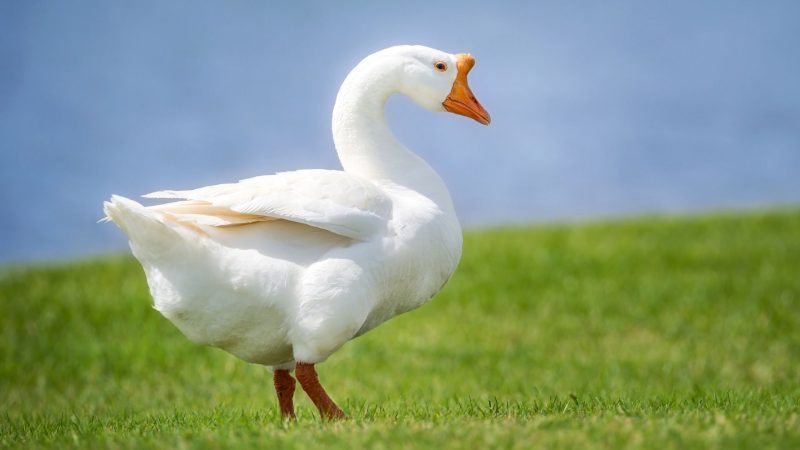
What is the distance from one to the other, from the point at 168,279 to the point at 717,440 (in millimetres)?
2863

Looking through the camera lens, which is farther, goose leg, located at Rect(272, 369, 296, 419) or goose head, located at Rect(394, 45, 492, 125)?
goose leg, located at Rect(272, 369, 296, 419)

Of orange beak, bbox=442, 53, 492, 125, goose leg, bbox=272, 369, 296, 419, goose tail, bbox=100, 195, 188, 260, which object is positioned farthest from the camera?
goose leg, bbox=272, 369, 296, 419

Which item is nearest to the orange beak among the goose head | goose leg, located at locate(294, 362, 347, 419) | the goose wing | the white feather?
the goose head

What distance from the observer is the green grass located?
488 centimetres

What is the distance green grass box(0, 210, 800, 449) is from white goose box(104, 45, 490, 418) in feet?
1.77

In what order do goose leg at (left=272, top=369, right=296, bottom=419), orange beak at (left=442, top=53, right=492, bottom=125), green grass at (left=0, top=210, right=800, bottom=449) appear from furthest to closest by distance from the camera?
goose leg at (left=272, top=369, right=296, bottom=419) → orange beak at (left=442, top=53, right=492, bottom=125) → green grass at (left=0, top=210, right=800, bottom=449)

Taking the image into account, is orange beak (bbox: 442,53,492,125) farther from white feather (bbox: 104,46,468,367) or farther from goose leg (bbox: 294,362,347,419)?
goose leg (bbox: 294,362,347,419)

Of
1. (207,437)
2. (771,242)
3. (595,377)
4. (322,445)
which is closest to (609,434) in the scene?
(322,445)

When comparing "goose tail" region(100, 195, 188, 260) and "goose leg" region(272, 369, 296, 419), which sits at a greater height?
"goose tail" region(100, 195, 188, 260)

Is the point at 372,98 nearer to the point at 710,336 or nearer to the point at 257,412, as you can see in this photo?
the point at 257,412

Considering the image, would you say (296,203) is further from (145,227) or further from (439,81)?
(439,81)

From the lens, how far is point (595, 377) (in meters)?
9.55

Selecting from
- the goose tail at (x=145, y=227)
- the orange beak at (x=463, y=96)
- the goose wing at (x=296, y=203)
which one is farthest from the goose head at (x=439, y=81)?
the goose tail at (x=145, y=227)

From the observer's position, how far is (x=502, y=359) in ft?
33.1
